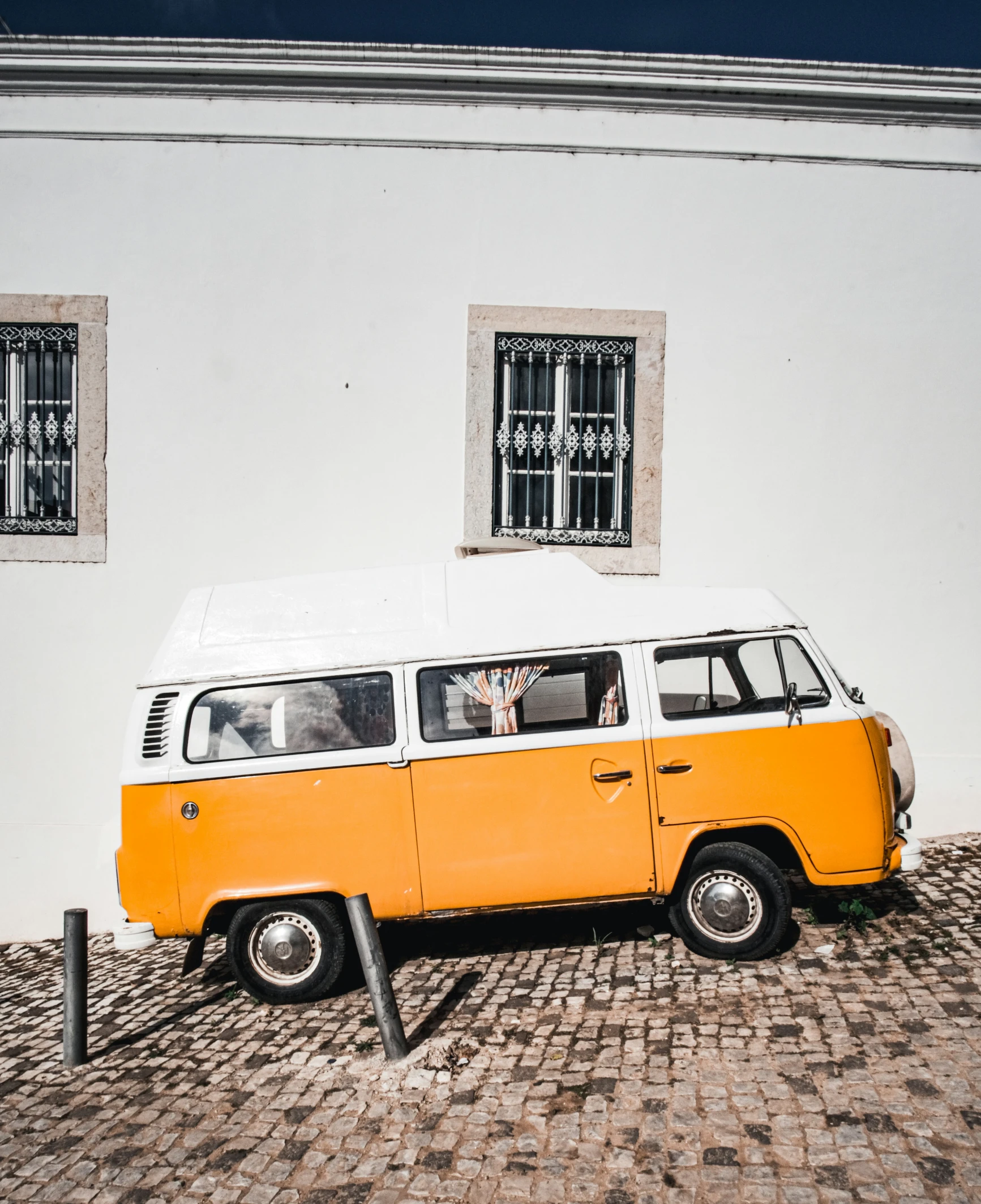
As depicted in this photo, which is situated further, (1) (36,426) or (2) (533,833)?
(1) (36,426)

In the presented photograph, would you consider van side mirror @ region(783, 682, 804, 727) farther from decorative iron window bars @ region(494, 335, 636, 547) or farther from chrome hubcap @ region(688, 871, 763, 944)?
decorative iron window bars @ region(494, 335, 636, 547)

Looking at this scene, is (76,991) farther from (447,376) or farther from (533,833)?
(447,376)

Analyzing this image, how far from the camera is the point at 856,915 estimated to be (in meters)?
5.47

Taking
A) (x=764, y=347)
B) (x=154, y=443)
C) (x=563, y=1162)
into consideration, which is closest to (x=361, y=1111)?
(x=563, y=1162)

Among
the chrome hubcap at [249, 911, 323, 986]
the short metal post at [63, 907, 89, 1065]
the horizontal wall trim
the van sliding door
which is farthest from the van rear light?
the horizontal wall trim

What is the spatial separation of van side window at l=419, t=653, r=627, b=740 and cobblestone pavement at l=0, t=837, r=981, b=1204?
1.55 meters

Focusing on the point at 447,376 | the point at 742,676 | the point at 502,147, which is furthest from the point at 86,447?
the point at 742,676

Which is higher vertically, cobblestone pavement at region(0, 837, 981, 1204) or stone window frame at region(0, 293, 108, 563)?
stone window frame at region(0, 293, 108, 563)

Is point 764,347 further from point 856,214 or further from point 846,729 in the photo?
point 846,729

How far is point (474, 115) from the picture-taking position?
293 inches

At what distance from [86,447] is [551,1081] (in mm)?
6336

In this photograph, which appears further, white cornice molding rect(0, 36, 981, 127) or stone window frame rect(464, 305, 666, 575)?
stone window frame rect(464, 305, 666, 575)

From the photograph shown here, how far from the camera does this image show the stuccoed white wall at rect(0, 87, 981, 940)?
7379mm

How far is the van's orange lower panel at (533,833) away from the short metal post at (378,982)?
1.79 feet
